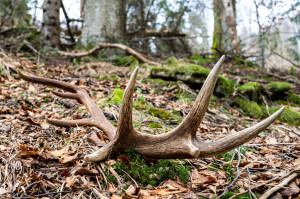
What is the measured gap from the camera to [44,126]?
7.52 ft

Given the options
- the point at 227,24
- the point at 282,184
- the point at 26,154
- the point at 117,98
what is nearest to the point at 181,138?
the point at 282,184

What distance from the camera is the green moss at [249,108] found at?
13.6 feet

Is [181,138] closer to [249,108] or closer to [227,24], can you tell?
[249,108]

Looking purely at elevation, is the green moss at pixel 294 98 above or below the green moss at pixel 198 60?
below

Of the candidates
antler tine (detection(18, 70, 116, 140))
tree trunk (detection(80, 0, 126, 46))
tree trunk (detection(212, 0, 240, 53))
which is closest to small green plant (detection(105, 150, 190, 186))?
antler tine (detection(18, 70, 116, 140))

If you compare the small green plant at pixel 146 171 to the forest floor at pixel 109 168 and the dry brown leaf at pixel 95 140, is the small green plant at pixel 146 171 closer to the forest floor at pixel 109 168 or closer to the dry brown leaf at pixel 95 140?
the forest floor at pixel 109 168

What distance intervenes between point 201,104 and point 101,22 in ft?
19.3

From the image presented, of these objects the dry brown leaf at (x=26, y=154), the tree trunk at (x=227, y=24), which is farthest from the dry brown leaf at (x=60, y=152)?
the tree trunk at (x=227, y=24)

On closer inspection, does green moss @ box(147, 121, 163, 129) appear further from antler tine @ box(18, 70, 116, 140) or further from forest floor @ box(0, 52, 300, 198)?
antler tine @ box(18, 70, 116, 140)

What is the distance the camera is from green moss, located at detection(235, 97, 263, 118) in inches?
163

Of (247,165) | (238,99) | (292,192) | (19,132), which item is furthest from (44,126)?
(238,99)

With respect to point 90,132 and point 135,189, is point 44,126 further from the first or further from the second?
point 135,189

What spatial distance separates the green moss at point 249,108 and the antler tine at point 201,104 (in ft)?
10.4

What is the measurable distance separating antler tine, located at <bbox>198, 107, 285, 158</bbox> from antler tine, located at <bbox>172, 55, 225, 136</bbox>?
14 centimetres
